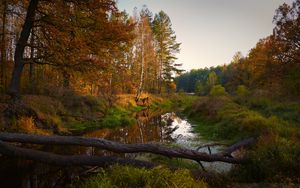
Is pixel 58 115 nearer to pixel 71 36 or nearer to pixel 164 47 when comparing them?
pixel 71 36

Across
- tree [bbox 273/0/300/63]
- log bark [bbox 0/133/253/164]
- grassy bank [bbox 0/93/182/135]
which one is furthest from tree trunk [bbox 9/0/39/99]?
tree [bbox 273/0/300/63]

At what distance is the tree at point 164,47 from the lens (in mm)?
52125

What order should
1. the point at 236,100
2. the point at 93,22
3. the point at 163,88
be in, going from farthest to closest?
the point at 163,88, the point at 236,100, the point at 93,22

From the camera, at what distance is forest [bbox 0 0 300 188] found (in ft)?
22.6

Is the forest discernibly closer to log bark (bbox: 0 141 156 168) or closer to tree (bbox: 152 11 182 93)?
log bark (bbox: 0 141 156 168)

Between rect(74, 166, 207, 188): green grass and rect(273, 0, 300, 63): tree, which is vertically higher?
rect(273, 0, 300, 63): tree

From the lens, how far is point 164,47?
53.1 metres

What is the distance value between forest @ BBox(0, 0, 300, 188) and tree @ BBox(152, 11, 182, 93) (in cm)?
2162

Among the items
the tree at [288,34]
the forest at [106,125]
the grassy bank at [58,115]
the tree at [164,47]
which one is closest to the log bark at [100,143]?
the forest at [106,125]

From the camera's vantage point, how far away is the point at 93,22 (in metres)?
15.0

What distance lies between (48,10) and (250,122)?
12341 millimetres

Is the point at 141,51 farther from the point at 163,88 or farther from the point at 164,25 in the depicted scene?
the point at 163,88

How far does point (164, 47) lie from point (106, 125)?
37058mm

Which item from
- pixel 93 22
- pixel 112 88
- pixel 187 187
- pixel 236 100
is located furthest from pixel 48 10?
pixel 236 100
